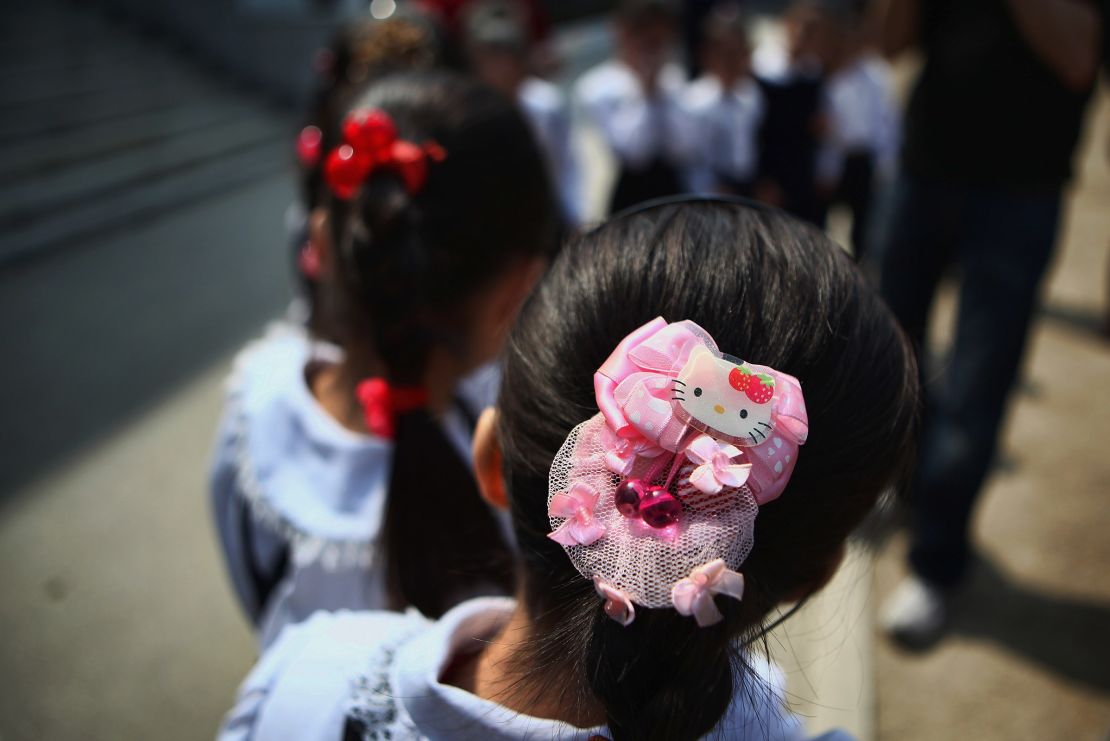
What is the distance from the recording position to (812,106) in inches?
135

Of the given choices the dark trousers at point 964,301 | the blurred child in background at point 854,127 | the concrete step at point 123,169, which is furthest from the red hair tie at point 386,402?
the concrete step at point 123,169

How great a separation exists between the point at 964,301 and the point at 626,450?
1.65 meters

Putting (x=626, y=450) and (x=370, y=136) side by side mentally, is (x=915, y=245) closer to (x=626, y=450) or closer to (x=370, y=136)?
(x=370, y=136)

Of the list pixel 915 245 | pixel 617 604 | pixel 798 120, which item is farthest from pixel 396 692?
pixel 798 120

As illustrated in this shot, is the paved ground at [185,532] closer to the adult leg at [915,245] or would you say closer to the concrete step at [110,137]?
the concrete step at [110,137]

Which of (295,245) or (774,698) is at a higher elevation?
(774,698)

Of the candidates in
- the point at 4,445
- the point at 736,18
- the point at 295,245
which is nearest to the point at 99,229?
the point at 4,445

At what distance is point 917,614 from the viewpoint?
6.75ft

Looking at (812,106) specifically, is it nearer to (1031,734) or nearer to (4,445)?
(1031,734)

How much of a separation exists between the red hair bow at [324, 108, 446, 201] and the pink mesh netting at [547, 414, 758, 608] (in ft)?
2.27

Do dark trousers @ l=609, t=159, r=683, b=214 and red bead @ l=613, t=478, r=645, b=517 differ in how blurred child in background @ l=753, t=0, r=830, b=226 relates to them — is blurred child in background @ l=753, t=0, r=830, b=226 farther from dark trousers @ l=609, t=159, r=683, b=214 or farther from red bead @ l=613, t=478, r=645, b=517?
red bead @ l=613, t=478, r=645, b=517

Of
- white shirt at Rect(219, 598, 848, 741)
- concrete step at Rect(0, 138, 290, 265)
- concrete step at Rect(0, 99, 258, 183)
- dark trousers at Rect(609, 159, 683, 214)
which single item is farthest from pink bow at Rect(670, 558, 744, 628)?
concrete step at Rect(0, 99, 258, 183)

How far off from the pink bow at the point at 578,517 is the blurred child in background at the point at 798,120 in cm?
309

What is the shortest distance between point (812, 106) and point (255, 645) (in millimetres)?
2982
